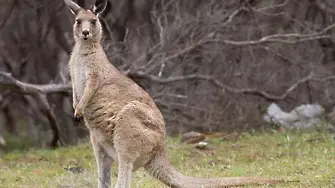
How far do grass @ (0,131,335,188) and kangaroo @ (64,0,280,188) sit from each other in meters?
0.63

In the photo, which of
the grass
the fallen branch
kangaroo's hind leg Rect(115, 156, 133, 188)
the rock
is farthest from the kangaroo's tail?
the fallen branch

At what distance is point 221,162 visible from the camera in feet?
35.3

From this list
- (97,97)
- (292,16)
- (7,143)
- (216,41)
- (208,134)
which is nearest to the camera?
(97,97)

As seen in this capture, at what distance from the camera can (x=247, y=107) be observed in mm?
14531

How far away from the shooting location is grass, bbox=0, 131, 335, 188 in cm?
878

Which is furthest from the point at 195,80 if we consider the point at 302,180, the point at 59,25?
the point at 302,180

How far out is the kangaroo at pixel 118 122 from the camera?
24.3ft

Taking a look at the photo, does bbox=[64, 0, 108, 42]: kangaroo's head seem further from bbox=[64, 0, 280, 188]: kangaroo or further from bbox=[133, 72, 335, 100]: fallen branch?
bbox=[133, 72, 335, 100]: fallen branch

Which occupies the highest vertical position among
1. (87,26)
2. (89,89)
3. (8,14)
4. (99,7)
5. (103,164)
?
(99,7)

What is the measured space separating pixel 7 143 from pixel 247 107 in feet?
17.1

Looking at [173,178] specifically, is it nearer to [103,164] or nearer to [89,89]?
[103,164]

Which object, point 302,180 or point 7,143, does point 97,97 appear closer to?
point 302,180

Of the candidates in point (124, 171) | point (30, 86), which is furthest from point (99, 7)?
point (30, 86)

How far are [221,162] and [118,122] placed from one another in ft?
11.5
